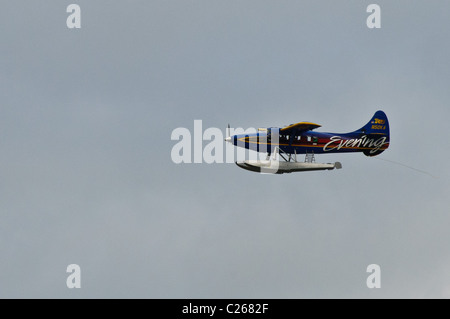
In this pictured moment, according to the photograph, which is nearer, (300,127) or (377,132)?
(300,127)

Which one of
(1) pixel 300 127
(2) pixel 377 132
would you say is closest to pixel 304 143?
(1) pixel 300 127

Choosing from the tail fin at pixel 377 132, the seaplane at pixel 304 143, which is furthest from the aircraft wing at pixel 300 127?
the tail fin at pixel 377 132

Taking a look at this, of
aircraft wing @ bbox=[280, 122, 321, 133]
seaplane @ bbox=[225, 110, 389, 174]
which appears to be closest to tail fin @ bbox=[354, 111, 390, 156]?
seaplane @ bbox=[225, 110, 389, 174]

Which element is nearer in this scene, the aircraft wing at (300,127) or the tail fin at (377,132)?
the aircraft wing at (300,127)

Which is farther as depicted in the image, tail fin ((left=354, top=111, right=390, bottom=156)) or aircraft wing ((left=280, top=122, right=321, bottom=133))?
tail fin ((left=354, top=111, right=390, bottom=156))

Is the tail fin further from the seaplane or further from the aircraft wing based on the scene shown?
the aircraft wing

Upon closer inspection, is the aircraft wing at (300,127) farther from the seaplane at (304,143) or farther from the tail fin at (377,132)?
the tail fin at (377,132)

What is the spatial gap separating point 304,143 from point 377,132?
783 cm

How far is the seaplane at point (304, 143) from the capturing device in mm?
84062

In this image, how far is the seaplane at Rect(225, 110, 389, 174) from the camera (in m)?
84.1

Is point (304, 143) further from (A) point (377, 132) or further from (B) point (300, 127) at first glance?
(A) point (377, 132)

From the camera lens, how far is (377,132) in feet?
291
